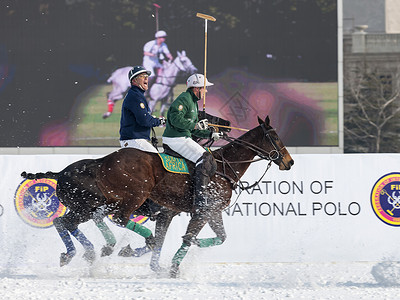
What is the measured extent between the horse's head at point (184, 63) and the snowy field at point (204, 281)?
1097 centimetres

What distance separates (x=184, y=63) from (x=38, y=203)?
10929 millimetres

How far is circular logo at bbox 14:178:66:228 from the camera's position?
10.5 meters

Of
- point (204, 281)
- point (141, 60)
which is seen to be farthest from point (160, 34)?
point (204, 281)

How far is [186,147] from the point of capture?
9.30 meters

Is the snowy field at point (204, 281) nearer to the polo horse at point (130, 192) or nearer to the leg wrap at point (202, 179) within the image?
the polo horse at point (130, 192)

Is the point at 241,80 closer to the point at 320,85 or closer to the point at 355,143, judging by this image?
the point at 320,85

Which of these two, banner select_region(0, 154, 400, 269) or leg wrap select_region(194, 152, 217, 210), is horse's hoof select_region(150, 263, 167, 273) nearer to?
leg wrap select_region(194, 152, 217, 210)

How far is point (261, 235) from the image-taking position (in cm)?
1078

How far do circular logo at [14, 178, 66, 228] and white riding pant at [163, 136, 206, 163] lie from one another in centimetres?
216

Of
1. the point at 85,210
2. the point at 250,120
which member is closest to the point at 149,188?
the point at 85,210

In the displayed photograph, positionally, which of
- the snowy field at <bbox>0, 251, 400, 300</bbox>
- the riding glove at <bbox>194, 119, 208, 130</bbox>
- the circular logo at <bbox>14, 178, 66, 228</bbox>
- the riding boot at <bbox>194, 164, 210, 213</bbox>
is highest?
the riding glove at <bbox>194, 119, 208, 130</bbox>

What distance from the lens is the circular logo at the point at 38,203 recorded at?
10531 mm

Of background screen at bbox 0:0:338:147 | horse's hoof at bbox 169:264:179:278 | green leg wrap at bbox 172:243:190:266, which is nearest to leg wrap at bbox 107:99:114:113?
background screen at bbox 0:0:338:147

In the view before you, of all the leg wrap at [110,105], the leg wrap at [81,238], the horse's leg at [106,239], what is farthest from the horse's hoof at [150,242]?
the leg wrap at [110,105]
